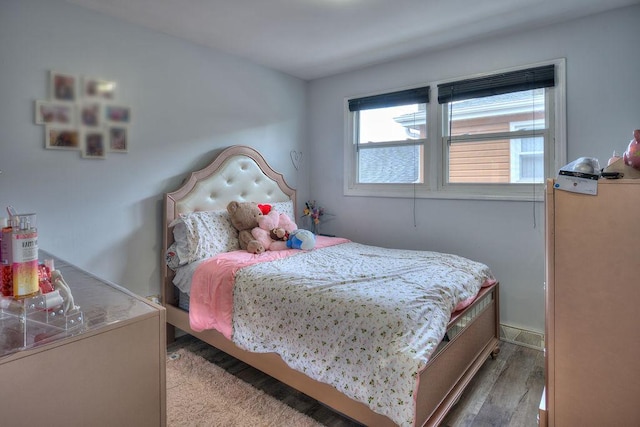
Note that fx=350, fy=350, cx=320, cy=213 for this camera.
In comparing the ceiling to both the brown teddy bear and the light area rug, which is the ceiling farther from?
the light area rug

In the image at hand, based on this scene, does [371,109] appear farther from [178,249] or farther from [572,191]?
[572,191]

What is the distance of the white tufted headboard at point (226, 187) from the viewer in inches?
105

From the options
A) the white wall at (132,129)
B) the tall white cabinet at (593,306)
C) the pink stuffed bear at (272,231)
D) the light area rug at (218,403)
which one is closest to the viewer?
the tall white cabinet at (593,306)

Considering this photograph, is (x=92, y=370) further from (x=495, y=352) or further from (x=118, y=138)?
(x=495, y=352)

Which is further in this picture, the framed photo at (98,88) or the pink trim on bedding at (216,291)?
the framed photo at (98,88)

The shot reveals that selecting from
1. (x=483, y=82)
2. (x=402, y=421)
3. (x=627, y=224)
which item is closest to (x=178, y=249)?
(x=402, y=421)

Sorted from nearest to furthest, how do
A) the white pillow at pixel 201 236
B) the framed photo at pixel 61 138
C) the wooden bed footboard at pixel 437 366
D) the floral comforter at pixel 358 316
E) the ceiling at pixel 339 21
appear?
the floral comforter at pixel 358 316, the wooden bed footboard at pixel 437 366, the framed photo at pixel 61 138, the ceiling at pixel 339 21, the white pillow at pixel 201 236

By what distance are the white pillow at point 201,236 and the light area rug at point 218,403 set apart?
76 cm

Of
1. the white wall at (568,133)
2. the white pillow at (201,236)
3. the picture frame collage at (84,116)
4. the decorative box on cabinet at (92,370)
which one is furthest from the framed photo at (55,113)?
the white wall at (568,133)

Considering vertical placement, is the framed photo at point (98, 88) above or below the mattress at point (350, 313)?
above

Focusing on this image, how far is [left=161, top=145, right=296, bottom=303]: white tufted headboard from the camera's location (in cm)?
266

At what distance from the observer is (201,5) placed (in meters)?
2.24

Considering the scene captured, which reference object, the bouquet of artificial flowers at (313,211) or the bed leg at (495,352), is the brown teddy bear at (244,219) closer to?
the bouquet of artificial flowers at (313,211)

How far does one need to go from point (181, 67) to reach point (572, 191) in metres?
2.75
